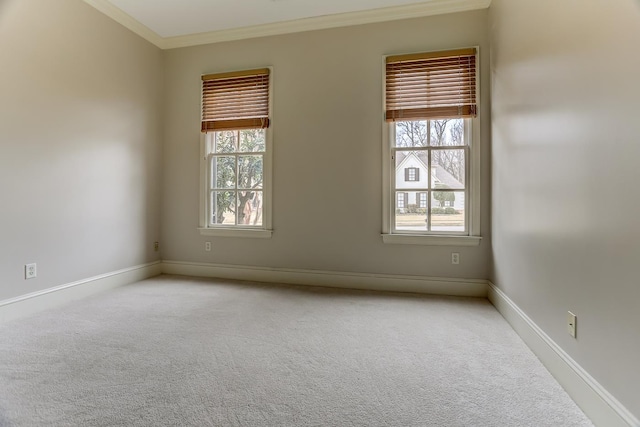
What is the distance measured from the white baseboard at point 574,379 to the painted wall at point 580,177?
0.04 m

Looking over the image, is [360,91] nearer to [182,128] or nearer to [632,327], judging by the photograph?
[182,128]

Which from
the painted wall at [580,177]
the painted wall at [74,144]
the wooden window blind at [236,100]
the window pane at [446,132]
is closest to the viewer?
the painted wall at [580,177]

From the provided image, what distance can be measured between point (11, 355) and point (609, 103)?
10.7ft

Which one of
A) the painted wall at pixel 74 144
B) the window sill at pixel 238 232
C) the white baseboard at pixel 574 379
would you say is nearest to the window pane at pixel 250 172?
the window sill at pixel 238 232

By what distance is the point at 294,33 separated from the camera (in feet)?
11.2

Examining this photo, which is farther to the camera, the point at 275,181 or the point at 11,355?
the point at 275,181

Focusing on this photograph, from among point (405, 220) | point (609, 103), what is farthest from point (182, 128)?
point (609, 103)

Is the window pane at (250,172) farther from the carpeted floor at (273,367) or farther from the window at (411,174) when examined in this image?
the window at (411,174)

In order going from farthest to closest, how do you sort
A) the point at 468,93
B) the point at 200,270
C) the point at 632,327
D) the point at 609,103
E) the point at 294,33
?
the point at 200,270 → the point at 294,33 → the point at 468,93 → the point at 609,103 → the point at 632,327

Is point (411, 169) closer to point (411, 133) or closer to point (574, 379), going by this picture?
point (411, 133)

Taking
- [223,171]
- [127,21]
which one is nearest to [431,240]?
[223,171]

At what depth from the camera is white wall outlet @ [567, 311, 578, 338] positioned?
4.86 ft

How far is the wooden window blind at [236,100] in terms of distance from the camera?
11.5 ft

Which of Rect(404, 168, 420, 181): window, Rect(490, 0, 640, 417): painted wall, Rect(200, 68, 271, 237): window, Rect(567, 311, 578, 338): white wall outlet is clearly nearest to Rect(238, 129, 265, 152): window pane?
Rect(200, 68, 271, 237): window
